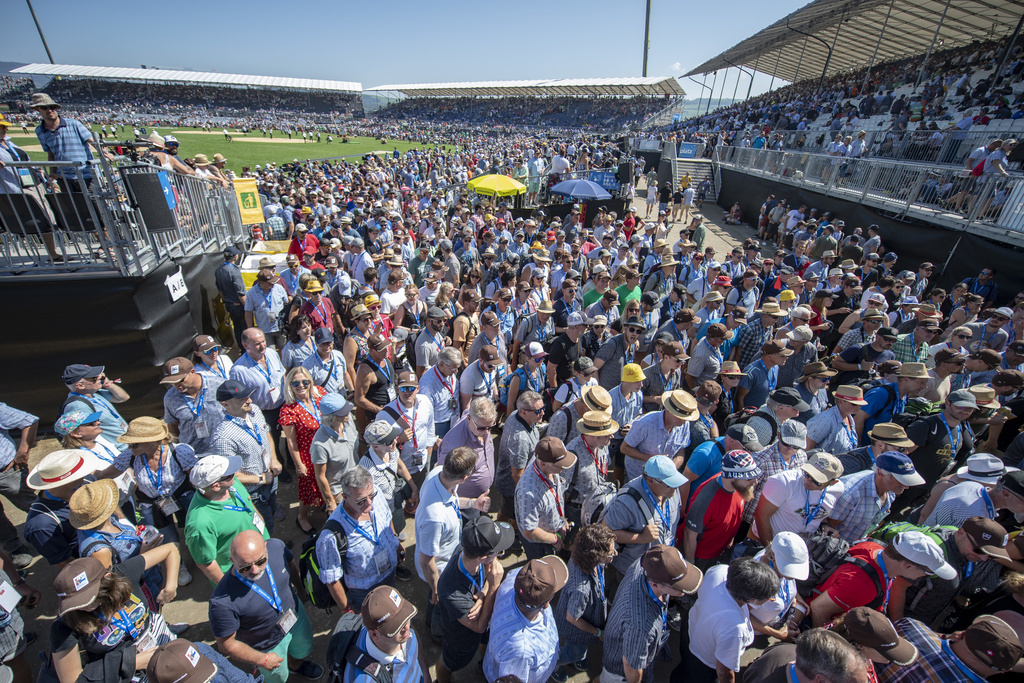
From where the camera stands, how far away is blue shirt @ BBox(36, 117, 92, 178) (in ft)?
16.8

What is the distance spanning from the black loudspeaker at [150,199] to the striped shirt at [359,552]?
209 inches

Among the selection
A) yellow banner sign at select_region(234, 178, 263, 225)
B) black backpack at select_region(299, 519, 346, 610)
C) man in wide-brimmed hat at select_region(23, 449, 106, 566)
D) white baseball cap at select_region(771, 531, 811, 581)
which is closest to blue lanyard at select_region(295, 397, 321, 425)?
black backpack at select_region(299, 519, 346, 610)

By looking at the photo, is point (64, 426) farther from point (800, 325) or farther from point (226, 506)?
point (800, 325)

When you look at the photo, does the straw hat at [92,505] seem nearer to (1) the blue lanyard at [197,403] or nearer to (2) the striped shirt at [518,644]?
(1) the blue lanyard at [197,403]

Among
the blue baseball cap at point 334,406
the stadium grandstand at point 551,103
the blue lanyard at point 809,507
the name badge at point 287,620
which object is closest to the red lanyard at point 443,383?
the blue baseball cap at point 334,406

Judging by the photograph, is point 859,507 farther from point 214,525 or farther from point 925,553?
point 214,525

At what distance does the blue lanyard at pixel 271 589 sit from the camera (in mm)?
2391

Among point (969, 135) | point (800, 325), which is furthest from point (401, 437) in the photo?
point (969, 135)

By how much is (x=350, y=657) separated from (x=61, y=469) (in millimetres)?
2388

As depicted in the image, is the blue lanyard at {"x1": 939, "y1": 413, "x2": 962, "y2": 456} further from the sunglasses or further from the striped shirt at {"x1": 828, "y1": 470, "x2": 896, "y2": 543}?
the sunglasses

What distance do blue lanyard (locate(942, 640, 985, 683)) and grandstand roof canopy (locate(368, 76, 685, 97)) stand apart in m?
49.9

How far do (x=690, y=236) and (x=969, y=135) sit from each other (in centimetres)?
758

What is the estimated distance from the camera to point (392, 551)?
2.93m

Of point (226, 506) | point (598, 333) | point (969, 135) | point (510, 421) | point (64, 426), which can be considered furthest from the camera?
point (969, 135)
